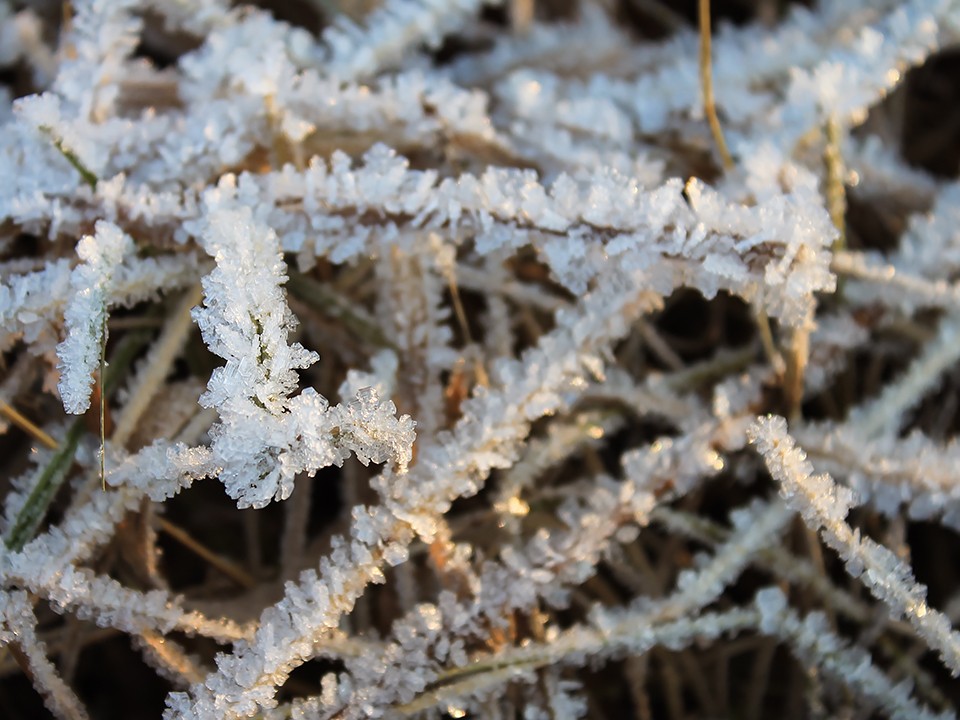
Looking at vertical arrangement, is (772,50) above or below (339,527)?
above

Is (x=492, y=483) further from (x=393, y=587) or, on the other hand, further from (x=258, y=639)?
(x=258, y=639)

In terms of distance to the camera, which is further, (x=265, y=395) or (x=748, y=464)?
(x=748, y=464)

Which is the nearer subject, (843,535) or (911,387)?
(843,535)

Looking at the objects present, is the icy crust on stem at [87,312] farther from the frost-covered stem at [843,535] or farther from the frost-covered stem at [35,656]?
the frost-covered stem at [843,535]

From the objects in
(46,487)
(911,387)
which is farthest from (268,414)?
(911,387)

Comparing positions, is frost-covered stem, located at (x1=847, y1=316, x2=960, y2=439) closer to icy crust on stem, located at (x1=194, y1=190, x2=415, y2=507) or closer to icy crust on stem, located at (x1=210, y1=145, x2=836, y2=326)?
icy crust on stem, located at (x1=210, y1=145, x2=836, y2=326)

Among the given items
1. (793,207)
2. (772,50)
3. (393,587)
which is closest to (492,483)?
(393,587)

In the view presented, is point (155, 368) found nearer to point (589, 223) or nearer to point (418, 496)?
point (418, 496)
